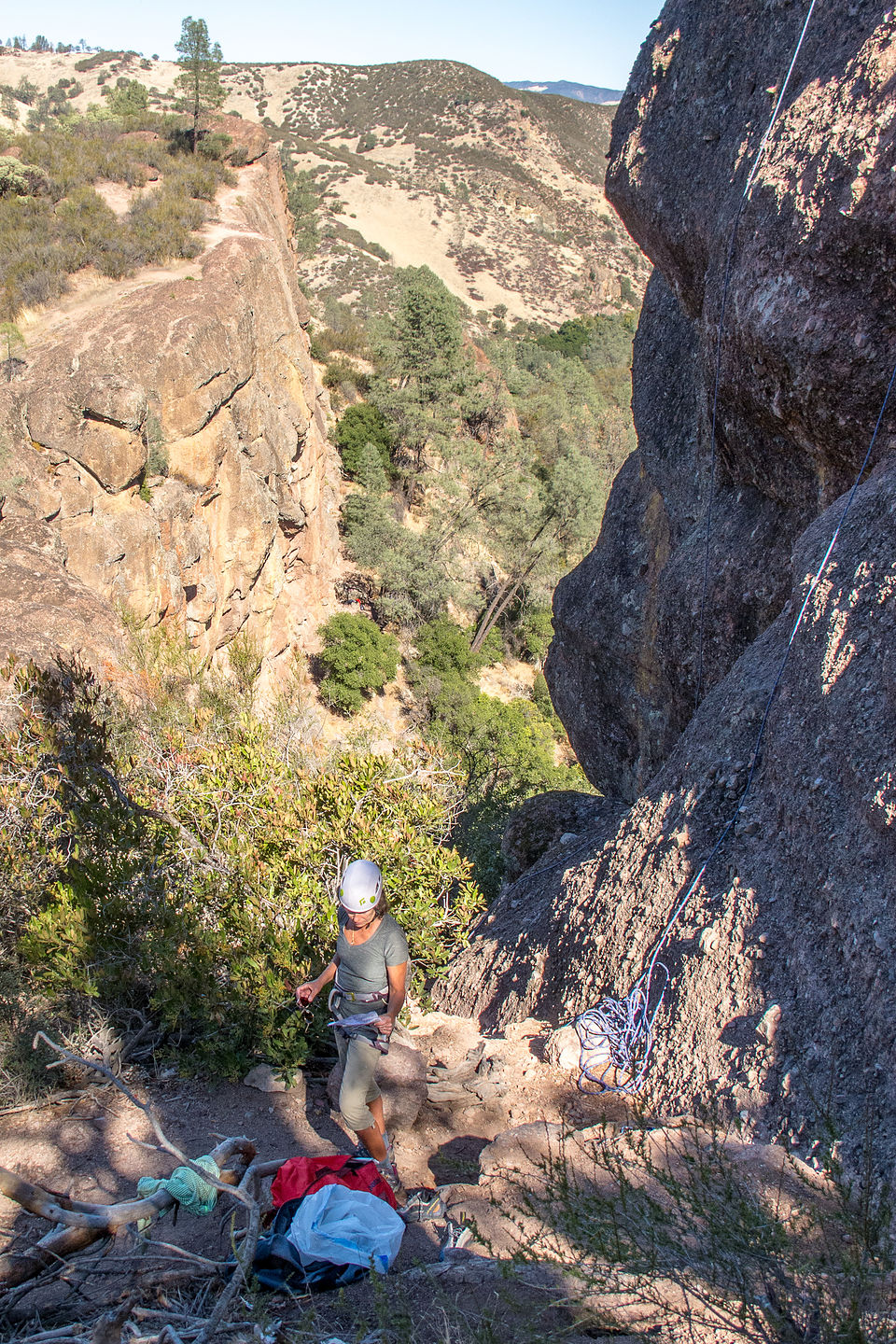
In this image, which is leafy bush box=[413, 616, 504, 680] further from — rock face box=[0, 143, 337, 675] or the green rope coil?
the green rope coil

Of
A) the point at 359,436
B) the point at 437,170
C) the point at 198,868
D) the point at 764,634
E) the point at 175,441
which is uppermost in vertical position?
the point at 437,170

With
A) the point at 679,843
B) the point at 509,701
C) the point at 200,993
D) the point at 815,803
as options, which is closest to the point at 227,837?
the point at 200,993

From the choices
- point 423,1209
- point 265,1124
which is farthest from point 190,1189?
point 265,1124

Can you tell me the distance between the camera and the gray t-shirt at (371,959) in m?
3.72

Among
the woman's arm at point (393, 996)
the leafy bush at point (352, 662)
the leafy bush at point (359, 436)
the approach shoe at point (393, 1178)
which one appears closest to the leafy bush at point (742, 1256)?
the approach shoe at point (393, 1178)

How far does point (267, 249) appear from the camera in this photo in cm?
1902

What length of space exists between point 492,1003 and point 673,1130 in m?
2.18

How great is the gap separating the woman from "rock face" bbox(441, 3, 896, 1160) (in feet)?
4.36

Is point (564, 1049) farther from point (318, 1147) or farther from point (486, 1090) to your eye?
point (318, 1147)

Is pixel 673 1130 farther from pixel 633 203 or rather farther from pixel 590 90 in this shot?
pixel 590 90

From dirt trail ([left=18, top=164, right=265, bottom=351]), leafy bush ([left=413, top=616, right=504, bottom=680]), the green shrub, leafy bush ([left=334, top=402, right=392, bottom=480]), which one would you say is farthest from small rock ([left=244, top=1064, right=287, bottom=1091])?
the green shrub

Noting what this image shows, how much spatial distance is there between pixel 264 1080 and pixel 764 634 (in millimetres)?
3916

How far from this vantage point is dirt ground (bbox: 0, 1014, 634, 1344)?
102 inches

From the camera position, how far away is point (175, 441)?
15.5 meters
